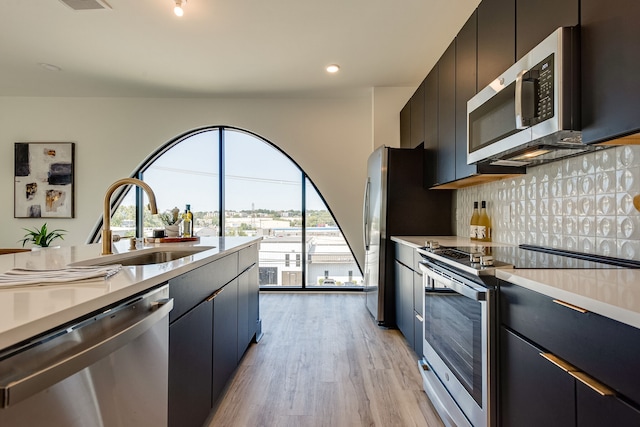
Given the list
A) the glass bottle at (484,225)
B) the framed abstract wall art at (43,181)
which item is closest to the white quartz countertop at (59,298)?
the glass bottle at (484,225)

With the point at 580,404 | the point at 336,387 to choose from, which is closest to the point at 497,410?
the point at 580,404

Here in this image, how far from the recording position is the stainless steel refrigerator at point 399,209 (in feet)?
9.93

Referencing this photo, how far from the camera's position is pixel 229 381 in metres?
2.04

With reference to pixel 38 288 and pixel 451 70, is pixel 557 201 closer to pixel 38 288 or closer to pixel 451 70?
pixel 451 70

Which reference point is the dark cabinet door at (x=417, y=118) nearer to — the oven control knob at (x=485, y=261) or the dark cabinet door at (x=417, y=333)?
the dark cabinet door at (x=417, y=333)

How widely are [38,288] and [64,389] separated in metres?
0.30

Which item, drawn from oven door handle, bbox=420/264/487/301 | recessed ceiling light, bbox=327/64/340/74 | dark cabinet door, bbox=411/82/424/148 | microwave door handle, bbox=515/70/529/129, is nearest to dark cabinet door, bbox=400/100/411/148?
dark cabinet door, bbox=411/82/424/148

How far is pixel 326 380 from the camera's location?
2082 mm

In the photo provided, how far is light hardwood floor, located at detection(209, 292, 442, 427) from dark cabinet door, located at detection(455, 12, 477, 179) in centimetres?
138

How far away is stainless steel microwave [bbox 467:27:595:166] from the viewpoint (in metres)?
1.19

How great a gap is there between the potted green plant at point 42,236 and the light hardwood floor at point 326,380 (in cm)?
321

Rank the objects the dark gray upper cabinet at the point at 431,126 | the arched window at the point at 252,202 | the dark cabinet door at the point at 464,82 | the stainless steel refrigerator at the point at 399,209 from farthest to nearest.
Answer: the arched window at the point at 252,202 < the stainless steel refrigerator at the point at 399,209 < the dark gray upper cabinet at the point at 431,126 < the dark cabinet door at the point at 464,82

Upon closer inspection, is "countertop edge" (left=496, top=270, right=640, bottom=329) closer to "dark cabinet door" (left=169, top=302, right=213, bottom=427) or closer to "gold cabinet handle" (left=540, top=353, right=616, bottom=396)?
"gold cabinet handle" (left=540, top=353, right=616, bottom=396)

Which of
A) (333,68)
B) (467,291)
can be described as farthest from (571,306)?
(333,68)
